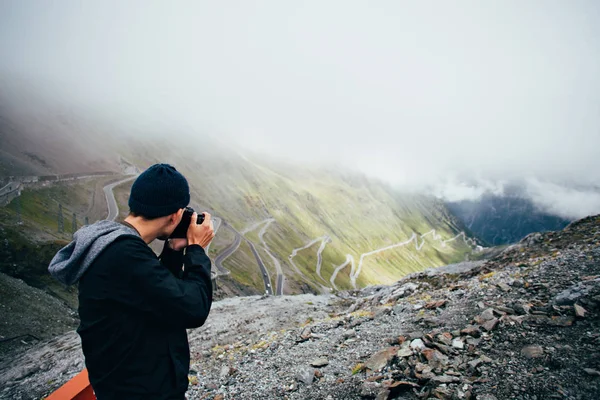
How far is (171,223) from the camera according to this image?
4.03 m

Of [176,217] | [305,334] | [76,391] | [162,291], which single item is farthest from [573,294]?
[76,391]

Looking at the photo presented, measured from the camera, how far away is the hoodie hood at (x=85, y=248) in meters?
3.28

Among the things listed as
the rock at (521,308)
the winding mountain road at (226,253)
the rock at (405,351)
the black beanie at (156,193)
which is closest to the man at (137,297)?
the black beanie at (156,193)

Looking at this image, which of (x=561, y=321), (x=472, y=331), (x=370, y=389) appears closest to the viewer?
(x=370, y=389)

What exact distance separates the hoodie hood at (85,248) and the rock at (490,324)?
949cm

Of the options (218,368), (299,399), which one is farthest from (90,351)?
(218,368)

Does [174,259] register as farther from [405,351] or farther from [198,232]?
[405,351]

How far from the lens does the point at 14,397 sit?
1580 cm

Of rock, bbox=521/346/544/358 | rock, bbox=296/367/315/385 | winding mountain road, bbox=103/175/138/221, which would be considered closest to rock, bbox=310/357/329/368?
rock, bbox=296/367/315/385

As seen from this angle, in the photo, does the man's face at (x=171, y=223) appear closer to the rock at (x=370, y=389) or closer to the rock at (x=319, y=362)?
the rock at (x=370, y=389)

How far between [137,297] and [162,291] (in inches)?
11.1

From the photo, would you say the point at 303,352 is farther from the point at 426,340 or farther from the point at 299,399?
the point at 426,340

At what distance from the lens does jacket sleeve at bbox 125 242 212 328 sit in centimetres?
324

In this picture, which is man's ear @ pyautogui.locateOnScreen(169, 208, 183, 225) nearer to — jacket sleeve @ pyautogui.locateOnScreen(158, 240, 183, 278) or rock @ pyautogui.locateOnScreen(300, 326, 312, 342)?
jacket sleeve @ pyautogui.locateOnScreen(158, 240, 183, 278)
